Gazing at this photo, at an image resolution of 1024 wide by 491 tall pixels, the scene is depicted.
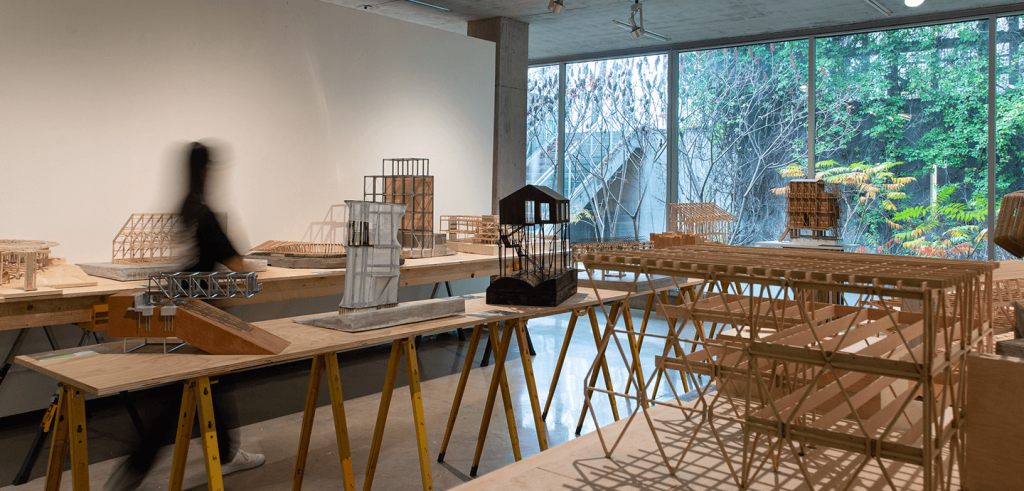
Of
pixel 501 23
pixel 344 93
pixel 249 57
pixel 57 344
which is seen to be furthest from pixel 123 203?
pixel 501 23

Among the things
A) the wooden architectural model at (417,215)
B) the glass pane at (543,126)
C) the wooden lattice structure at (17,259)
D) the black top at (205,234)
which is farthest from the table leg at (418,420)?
the glass pane at (543,126)

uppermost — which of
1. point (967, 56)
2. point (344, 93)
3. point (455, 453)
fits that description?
point (967, 56)

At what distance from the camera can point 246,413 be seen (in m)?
4.57

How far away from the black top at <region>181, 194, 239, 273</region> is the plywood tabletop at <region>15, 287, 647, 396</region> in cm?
84

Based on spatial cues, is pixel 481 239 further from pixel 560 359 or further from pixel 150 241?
pixel 150 241

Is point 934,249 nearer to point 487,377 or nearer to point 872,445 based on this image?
point 487,377

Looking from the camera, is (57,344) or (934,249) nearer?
(57,344)

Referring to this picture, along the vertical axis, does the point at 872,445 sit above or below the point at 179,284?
below

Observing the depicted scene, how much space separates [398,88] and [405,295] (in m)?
2.00

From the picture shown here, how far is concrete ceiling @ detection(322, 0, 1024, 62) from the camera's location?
7281 millimetres

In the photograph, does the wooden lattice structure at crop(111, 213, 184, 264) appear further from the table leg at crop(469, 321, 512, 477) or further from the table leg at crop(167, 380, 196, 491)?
the table leg at crop(469, 321, 512, 477)

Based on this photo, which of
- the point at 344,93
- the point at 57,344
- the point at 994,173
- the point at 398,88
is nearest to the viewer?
the point at 57,344

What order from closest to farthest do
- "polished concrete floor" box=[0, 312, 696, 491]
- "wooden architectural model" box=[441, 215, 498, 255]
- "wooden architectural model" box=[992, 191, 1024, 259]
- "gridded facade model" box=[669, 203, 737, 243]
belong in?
"wooden architectural model" box=[992, 191, 1024, 259] → "polished concrete floor" box=[0, 312, 696, 491] → "wooden architectural model" box=[441, 215, 498, 255] → "gridded facade model" box=[669, 203, 737, 243]

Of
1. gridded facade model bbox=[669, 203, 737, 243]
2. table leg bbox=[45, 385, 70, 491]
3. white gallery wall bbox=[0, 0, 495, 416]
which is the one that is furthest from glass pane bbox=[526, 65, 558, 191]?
table leg bbox=[45, 385, 70, 491]
